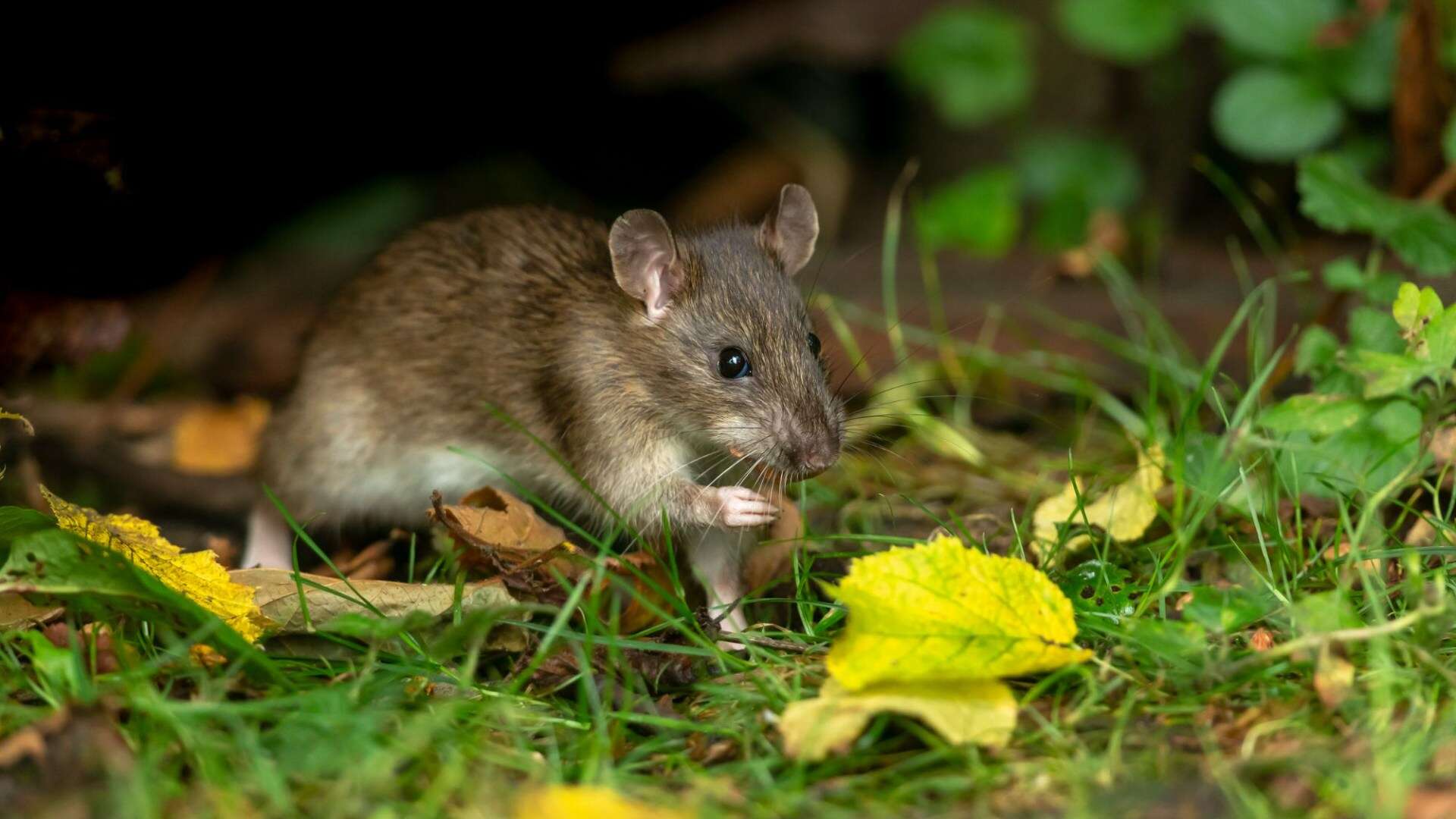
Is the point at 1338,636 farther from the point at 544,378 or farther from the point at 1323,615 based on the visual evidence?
the point at 544,378

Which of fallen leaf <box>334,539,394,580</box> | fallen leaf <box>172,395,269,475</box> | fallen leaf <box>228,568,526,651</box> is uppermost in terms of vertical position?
fallen leaf <box>228,568,526,651</box>

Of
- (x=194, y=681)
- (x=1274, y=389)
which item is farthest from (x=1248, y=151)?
(x=194, y=681)

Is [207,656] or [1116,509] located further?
[1116,509]

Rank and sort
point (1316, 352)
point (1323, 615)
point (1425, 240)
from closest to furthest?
point (1323, 615)
point (1316, 352)
point (1425, 240)

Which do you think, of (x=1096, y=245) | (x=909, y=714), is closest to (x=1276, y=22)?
(x=1096, y=245)

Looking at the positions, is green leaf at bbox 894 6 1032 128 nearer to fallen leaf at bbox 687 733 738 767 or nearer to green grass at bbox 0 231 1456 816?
green grass at bbox 0 231 1456 816

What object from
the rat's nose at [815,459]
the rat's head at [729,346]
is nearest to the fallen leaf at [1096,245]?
the rat's head at [729,346]

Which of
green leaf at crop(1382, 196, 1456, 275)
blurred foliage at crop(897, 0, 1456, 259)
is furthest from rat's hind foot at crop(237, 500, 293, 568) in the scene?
green leaf at crop(1382, 196, 1456, 275)
